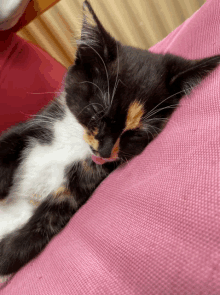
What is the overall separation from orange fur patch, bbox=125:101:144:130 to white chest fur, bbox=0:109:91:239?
23 cm

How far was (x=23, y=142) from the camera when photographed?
0.86 metres

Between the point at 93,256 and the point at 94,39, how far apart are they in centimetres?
64

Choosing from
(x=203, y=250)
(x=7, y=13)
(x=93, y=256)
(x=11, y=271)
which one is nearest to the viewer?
(x=203, y=250)

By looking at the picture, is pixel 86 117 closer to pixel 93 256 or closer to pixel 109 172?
pixel 109 172

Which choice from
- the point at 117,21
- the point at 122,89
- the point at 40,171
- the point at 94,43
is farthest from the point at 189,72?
the point at 117,21

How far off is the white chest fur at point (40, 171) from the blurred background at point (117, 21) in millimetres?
965

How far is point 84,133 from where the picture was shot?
761 millimetres

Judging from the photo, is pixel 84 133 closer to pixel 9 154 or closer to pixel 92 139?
pixel 92 139

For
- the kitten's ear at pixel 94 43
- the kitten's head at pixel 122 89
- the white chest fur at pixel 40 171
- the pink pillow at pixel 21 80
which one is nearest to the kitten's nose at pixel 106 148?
the kitten's head at pixel 122 89

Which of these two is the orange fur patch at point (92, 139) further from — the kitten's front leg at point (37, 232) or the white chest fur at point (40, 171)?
the kitten's front leg at point (37, 232)

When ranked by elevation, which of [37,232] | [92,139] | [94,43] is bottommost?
[37,232]

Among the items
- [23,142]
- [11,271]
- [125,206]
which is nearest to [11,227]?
[11,271]

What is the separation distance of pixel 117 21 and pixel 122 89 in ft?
4.18

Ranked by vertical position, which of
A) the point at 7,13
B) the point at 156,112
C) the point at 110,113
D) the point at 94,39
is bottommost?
the point at 156,112
